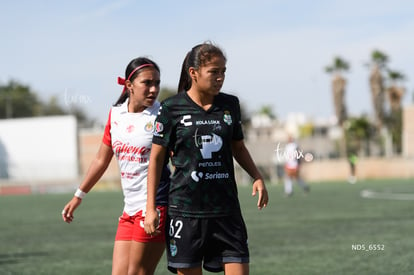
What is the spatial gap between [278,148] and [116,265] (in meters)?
1.51

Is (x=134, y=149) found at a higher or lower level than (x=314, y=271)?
higher

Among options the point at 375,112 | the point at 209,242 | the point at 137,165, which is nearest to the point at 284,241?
the point at 137,165

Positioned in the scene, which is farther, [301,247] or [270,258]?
[301,247]

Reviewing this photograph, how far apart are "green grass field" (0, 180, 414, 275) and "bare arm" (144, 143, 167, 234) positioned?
14.6 feet

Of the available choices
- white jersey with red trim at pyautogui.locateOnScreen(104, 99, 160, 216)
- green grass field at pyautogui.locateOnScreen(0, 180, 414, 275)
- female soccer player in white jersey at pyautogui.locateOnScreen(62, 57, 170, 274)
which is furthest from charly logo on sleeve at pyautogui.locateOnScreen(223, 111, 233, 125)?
green grass field at pyautogui.locateOnScreen(0, 180, 414, 275)

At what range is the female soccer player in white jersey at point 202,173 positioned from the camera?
17.7 feet

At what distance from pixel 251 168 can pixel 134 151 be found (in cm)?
107

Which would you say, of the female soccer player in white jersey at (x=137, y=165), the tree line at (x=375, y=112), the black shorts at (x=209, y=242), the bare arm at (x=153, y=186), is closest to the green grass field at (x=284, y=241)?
the female soccer player in white jersey at (x=137, y=165)

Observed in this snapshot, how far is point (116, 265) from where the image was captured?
6340mm

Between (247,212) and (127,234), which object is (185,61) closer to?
(127,234)

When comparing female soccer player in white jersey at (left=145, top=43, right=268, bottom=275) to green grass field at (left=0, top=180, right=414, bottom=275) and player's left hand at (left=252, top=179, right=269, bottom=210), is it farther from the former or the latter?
green grass field at (left=0, top=180, right=414, bottom=275)

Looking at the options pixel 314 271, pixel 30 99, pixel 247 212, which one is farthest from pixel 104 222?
pixel 30 99

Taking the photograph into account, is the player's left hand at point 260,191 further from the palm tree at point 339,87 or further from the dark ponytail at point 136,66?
the palm tree at point 339,87

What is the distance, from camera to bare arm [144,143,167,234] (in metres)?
5.47
